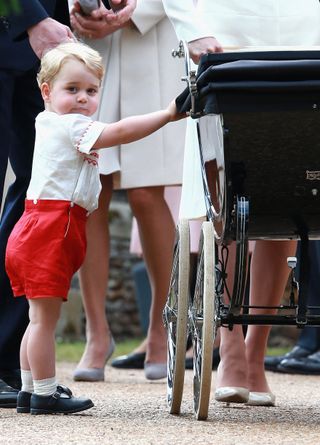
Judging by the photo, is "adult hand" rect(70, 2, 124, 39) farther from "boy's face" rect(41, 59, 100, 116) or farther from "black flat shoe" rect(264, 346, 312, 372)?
"black flat shoe" rect(264, 346, 312, 372)

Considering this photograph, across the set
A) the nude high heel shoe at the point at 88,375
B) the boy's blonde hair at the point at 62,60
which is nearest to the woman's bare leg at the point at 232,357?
the boy's blonde hair at the point at 62,60

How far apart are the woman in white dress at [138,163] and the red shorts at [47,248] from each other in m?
1.61

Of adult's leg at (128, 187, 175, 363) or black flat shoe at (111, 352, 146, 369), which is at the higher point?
adult's leg at (128, 187, 175, 363)

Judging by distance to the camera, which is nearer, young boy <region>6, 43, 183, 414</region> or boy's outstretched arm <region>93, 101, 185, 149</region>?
boy's outstretched arm <region>93, 101, 185, 149</region>

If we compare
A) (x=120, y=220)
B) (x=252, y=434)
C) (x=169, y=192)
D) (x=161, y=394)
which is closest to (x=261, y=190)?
(x=252, y=434)

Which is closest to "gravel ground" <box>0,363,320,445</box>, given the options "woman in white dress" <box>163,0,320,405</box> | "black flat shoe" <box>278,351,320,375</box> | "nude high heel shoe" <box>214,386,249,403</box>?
"nude high heel shoe" <box>214,386,249,403</box>

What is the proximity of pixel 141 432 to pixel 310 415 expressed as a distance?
76 cm

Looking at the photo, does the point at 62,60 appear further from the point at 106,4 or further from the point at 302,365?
the point at 302,365

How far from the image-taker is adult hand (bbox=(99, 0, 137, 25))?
4.89m

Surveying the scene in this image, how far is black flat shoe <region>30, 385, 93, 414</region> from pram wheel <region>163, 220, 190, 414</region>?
282 mm

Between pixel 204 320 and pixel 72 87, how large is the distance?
3.05 feet

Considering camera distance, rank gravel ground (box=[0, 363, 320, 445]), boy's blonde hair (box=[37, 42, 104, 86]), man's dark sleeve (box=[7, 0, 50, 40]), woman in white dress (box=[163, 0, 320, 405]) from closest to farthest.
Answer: gravel ground (box=[0, 363, 320, 445]) → boy's blonde hair (box=[37, 42, 104, 86]) → man's dark sleeve (box=[7, 0, 50, 40]) → woman in white dress (box=[163, 0, 320, 405])

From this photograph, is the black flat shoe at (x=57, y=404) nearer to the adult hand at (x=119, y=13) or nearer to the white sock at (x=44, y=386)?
the white sock at (x=44, y=386)

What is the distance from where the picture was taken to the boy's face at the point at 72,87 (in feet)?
12.1
